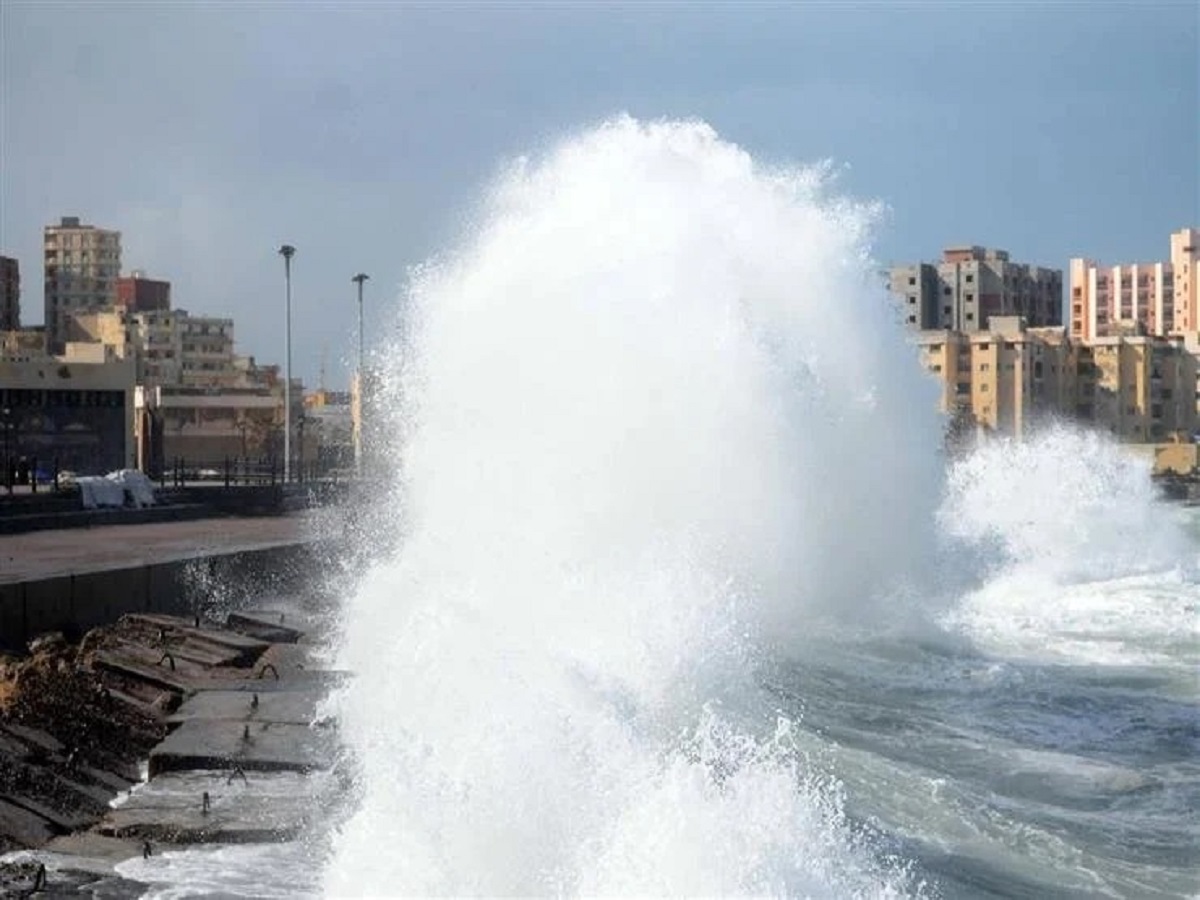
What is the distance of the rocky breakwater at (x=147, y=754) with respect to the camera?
24.1ft

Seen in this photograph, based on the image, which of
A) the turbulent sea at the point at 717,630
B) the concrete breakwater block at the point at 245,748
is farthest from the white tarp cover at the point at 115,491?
the concrete breakwater block at the point at 245,748

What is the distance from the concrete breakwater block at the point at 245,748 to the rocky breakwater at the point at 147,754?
0.01 meters

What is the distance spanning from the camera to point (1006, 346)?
7256cm

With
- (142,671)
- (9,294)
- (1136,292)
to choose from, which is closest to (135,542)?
(142,671)

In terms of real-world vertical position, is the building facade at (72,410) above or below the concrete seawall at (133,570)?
above

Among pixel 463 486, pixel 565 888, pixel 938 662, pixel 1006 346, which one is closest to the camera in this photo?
pixel 565 888

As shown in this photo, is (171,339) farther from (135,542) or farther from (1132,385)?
(135,542)

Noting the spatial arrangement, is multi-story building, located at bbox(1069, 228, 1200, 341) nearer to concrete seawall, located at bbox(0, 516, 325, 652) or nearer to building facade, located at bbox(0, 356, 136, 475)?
building facade, located at bbox(0, 356, 136, 475)

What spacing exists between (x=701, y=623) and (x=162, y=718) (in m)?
3.37

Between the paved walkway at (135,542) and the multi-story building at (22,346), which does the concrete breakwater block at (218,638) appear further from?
the multi-story building at (22,346)

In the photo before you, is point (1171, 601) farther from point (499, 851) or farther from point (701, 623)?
point (499, 851)

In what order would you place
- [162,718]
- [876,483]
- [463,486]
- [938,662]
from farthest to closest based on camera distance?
[876,483]
[463,486]
[938,662]
[162,718]

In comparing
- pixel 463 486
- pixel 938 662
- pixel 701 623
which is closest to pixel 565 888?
pixel 701 623

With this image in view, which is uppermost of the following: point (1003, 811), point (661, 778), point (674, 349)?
point (674, 349)
